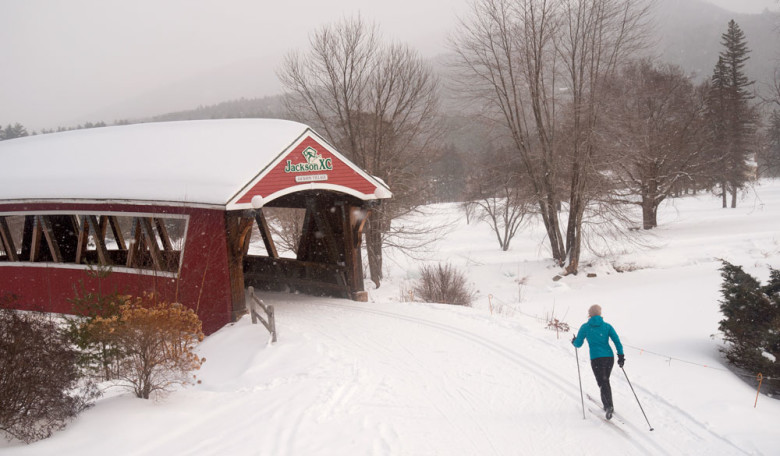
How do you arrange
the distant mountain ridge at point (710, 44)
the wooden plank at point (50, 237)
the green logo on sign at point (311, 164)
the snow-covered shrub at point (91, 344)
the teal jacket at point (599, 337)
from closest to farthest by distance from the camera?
1. the teal jacket at point (599, 337)
2. the snow-covered shrub at point (91, 344)
3. the green logo on sign at point (311, 164)
4. the wooden plank at point (50, 237)
5. the distant mountain ridge at point (710, 44)

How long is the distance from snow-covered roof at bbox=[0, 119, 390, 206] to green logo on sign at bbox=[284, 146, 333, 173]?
1.25 ft

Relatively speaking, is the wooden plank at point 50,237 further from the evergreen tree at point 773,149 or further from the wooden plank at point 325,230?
the evergreen tree at point 773,149

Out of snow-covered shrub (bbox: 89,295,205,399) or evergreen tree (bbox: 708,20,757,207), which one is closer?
snow-covered shrub (bbox: 89,295,205,399)

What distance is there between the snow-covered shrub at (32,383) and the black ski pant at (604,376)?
6475 mm

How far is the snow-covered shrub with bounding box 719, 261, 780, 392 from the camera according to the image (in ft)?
26.5

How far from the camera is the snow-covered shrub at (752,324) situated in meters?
8.09

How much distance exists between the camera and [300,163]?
11.5 metres

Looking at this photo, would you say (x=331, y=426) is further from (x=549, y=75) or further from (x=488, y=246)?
(x=488, y=246)

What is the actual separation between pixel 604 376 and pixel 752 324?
13.8 ft

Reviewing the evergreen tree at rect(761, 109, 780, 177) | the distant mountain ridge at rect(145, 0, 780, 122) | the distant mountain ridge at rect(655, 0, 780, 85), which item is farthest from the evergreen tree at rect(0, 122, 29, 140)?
the distant mountain ridge at rect(655, 0, 780, 85)

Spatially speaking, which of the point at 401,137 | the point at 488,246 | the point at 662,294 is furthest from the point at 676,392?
the point at 488,246

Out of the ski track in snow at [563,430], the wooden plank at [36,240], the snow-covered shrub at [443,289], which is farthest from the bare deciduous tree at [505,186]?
the wooden plank at [36,240]

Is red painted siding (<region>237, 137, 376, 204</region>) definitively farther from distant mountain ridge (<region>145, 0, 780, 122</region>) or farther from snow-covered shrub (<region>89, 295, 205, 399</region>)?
distant mountain ridge (<region>145, 0, 780, 122</region>)

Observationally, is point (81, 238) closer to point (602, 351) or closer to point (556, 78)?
point (602, 351)
